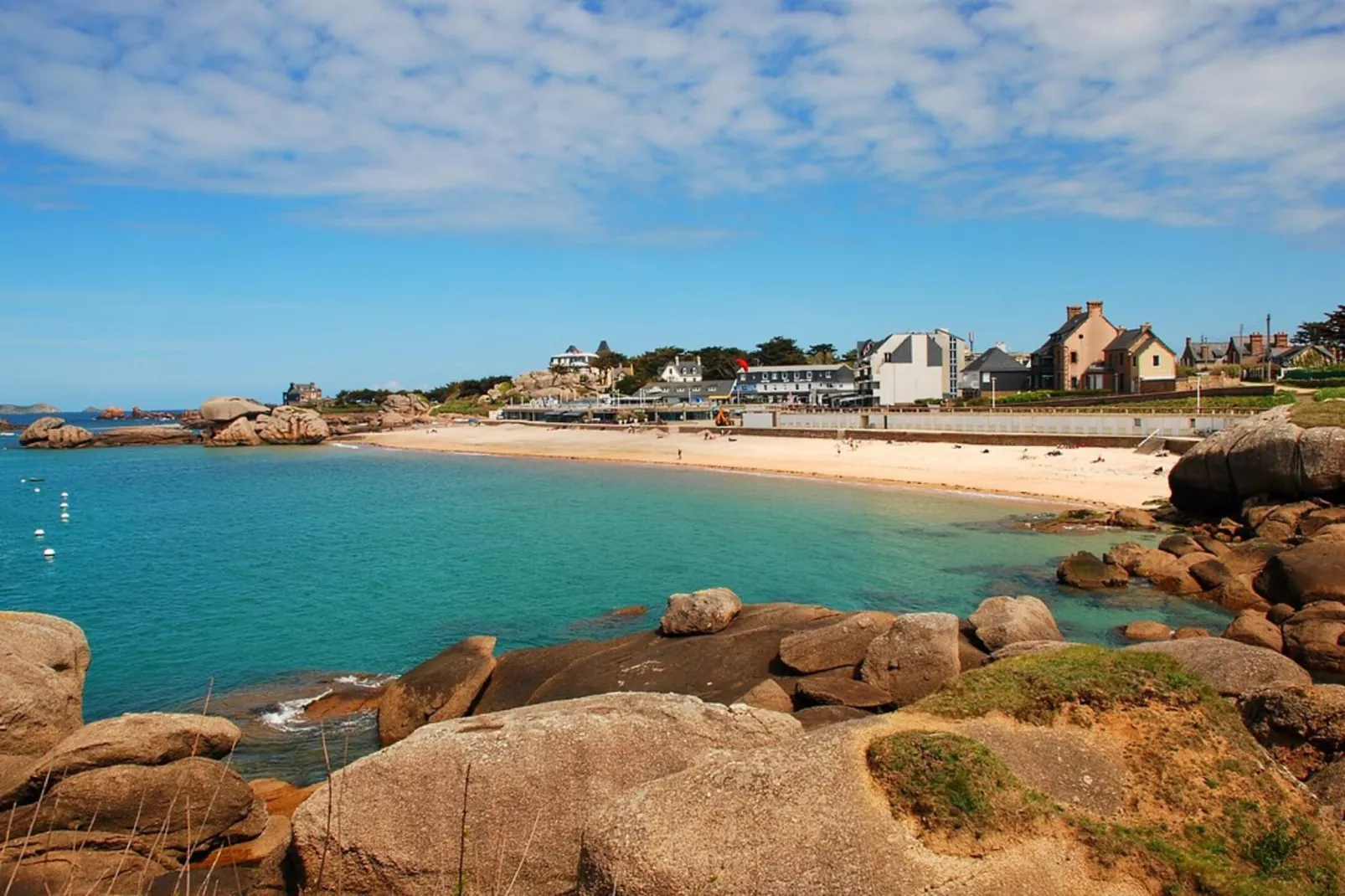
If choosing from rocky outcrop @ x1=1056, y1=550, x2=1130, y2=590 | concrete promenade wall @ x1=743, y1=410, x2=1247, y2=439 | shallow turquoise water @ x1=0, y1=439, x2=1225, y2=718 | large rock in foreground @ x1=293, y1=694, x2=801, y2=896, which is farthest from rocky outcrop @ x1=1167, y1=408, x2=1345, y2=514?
large rock in foreground @ x1=293, y1=694, x2=801, y2=896

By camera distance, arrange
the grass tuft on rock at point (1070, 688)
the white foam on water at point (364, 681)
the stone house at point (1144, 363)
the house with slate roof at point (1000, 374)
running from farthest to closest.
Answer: the house with slate roof at point (1000, 374) < the stone house at point (1144, 363) < the white foam on water at point (364, 681) < the grass tuft on rock at point (1070, 688)

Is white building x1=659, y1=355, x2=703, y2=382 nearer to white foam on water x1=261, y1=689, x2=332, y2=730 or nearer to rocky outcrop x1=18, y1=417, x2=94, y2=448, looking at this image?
rocky outcrop x1=18, y1=417, x2=94, y2=448

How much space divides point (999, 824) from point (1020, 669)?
2.55 m

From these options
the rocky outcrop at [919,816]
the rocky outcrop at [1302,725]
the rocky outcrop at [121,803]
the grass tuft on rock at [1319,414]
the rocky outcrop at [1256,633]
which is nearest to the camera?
the rocky outcrop at [919,816]

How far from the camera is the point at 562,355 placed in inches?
7844

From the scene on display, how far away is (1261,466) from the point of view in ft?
99.9

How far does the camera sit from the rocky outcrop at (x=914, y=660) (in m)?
13.5

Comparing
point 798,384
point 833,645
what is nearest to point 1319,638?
point 833,645

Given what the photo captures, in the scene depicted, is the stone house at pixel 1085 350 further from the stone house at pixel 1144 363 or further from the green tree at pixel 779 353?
the green tree at pixel 779 353

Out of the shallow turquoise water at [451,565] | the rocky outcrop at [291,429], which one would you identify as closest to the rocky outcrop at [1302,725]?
the shallow turquoise water at [451,565]

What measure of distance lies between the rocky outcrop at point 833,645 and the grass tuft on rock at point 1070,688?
6.50m

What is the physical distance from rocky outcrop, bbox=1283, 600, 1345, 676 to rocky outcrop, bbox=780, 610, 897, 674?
9.03 m

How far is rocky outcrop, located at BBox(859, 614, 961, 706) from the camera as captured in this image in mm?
13453

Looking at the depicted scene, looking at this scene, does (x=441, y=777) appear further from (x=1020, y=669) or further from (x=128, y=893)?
(x=1020, y=669)
